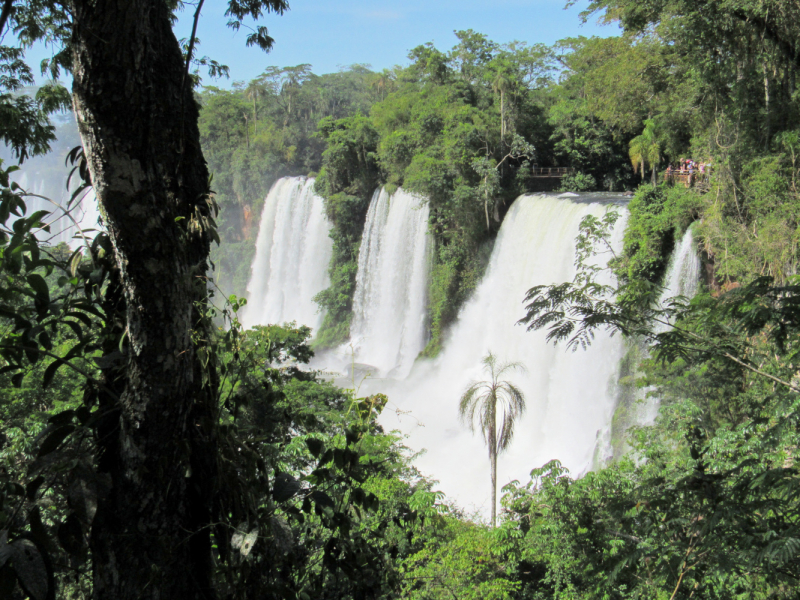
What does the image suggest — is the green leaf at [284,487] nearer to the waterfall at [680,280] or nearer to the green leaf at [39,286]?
the green leaf at [39,286]

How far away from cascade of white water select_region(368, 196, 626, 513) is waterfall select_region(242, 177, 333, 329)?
414 inches

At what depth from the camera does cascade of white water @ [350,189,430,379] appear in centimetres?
1830

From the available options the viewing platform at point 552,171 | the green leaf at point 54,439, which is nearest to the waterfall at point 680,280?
the viewing platform at point 552,171

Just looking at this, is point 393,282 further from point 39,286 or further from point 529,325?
point 39,286

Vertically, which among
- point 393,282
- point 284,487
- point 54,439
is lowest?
point 393,282

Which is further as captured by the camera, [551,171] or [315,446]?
[551,171]

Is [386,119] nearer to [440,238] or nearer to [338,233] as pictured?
[338,233]

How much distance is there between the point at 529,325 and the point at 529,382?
6527 mm

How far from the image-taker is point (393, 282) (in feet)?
63.2

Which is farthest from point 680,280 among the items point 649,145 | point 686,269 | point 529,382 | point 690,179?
point 649,145

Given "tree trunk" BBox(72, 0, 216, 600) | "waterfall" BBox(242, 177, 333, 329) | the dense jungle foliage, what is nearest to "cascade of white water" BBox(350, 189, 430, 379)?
the dense jungle foliage

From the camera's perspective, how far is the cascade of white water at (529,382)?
37.8 feet

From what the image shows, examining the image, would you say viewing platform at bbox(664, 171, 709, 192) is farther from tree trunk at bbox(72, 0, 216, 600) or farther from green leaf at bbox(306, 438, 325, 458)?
tree trunk at bbox(72, 0, 216, 600)

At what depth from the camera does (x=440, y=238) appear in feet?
58.6
